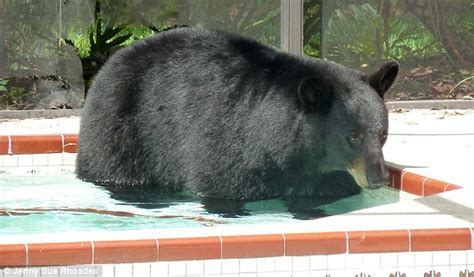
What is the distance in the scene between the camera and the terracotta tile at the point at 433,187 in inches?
272

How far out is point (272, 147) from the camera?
6.90 meters

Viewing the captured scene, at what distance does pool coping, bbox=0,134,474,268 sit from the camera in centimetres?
499

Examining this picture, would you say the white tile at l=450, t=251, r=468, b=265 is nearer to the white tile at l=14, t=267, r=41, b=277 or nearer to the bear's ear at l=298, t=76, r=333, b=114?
the bear's ear at l=298, t=76, r=333, b=114

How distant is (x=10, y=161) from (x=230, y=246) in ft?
12.6

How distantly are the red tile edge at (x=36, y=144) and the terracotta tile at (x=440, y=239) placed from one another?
390cm

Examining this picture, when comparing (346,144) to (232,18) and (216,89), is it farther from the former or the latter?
(232,18)

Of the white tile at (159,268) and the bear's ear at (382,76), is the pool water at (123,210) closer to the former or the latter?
the bear's ear at (382,76)

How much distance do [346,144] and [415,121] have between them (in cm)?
352

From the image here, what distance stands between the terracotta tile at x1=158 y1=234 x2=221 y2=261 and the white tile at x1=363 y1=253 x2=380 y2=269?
2.14 ft

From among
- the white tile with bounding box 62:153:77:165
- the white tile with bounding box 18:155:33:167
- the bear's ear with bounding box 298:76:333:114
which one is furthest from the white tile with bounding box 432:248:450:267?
the white tile with bounding box 18:155:33:167

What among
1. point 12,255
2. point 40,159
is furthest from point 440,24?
point 12,255

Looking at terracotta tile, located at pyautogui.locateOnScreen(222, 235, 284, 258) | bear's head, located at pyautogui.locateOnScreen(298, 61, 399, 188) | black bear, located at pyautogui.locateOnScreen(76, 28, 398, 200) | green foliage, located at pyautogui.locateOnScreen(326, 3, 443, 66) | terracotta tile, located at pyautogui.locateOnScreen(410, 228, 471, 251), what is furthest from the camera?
green foliage, located at pyautogui.locateOnScreen(326, 3, 443, 66)

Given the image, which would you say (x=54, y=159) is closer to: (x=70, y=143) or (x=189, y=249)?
(x=70, y=143)

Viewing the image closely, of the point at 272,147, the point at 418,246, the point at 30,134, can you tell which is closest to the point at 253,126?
the point at 272,147
